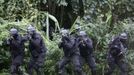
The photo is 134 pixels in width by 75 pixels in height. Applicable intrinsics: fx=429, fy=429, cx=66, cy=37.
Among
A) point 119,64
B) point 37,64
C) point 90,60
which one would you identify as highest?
point 37,64

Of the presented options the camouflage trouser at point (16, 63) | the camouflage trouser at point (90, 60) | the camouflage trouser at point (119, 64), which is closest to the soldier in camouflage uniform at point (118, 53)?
the camouflage trouser at point (119, 64)

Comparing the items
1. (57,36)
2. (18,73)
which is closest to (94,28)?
(57,36)

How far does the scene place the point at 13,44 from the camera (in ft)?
40.8

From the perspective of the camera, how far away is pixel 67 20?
18.1 meters

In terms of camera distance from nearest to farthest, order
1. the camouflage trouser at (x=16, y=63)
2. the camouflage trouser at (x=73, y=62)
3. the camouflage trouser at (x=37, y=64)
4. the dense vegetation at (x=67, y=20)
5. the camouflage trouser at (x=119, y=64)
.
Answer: the camouflage trouser at (x=16, y=63)
the camouflage trouser at (x=37, y=64)
the camouflage trouser at (x=73, y=62)
the camouflage trouser at (x=119, y=64)
the dense vegetation at (x=67, y=20)

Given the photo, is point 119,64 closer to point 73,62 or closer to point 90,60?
point 90,60

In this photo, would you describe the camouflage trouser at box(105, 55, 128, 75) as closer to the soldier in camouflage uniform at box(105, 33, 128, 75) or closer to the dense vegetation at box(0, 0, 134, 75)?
the soldier in camouflage uniform at box(105, 33, 128, 75)

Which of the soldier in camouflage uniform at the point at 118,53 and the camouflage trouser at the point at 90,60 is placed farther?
the camouflage trouser at the point at 90,60

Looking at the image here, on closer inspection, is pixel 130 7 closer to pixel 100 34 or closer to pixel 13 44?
pixel 100 34

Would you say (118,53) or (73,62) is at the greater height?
(118,53)

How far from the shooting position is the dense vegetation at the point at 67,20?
1493cm

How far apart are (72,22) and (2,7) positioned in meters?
3.09

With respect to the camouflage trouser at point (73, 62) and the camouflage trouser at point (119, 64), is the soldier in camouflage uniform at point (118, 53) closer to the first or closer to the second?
the camouflage trouser at point (119, 64)

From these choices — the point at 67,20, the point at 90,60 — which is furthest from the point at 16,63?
the point at 67,20
